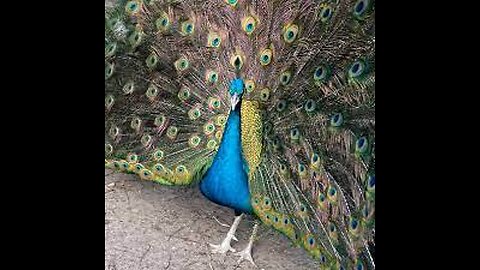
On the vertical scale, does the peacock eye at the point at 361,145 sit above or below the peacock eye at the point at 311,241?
above

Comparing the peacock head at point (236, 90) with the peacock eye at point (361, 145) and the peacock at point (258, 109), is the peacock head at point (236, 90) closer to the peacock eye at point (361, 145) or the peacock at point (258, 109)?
the peacock at point (258, 109)

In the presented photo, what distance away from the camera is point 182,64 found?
3377 mm

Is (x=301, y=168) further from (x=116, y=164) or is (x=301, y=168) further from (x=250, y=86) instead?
(x=116, y=164)

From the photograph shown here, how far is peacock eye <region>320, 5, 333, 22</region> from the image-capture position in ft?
9.67

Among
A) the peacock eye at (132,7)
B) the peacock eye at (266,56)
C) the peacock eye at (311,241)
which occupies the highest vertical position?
the peacock eye at (132,7)

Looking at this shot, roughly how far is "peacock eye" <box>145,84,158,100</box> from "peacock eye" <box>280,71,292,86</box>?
0.77 metres

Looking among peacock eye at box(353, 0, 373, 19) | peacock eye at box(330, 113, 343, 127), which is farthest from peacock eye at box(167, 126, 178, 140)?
peacock eye at box(353, 0, 373, 19)

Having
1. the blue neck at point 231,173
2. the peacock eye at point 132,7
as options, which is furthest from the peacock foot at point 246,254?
the peacock eye at point 132,7

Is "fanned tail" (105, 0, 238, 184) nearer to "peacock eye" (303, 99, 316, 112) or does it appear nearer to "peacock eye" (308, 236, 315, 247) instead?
"peacock eye" (303, 99, 316, 112)

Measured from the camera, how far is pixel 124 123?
3449mm

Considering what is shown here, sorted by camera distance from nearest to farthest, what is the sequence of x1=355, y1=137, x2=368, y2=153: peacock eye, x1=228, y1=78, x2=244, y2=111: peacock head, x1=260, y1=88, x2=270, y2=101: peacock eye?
x1=355, y1=137, x2=368, y2=153: peacock eye
x1=228, y1=78, x2=244, y2=111: peacock head
x1=260, y1=88, x2=270, y2=101: peacock eye

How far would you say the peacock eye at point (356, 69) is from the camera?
2.83 m

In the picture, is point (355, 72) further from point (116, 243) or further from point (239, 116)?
point (116, 243)

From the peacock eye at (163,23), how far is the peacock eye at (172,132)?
584 mm
